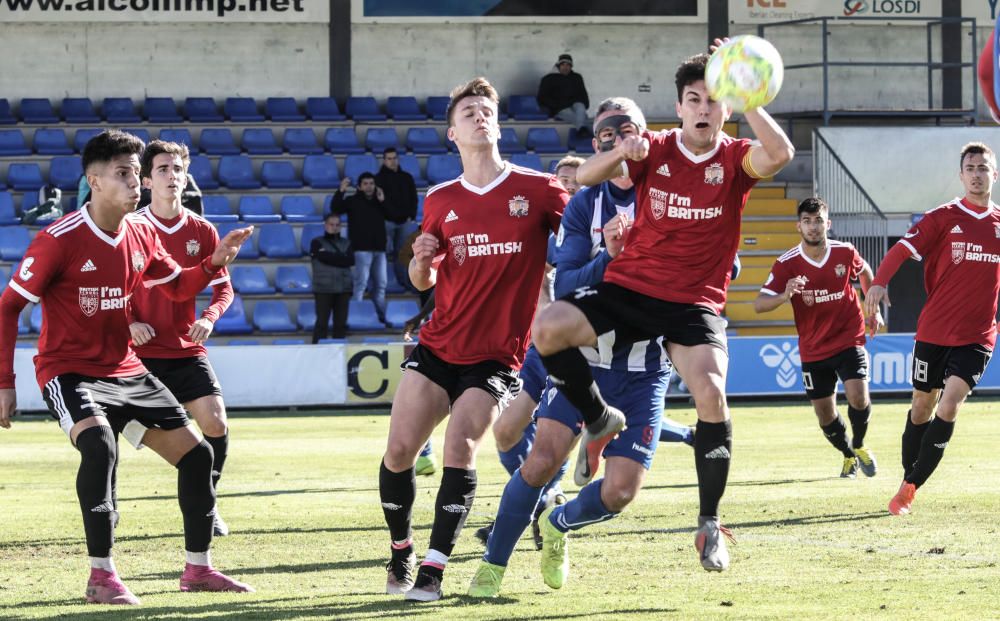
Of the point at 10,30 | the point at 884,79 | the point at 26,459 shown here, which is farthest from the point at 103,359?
the point at 884,79

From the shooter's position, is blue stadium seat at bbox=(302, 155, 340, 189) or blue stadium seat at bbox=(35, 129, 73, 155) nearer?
blue stadium seat at bbox=(35, 129, 73, 155)

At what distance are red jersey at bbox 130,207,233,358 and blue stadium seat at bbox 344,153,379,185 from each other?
16.2 meters

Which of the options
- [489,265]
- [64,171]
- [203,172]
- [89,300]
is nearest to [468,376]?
[489,265]

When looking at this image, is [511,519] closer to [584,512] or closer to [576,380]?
[584,512]

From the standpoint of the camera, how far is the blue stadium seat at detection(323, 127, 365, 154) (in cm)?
2597

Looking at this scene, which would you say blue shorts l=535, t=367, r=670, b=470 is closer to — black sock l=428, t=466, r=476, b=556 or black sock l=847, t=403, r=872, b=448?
black sock l=428, t=466, r=476, b=556

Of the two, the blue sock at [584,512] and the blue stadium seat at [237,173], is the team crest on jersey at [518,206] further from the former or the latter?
the blue stadium seat at [237,173]

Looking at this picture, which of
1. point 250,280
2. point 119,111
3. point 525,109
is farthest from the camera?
point 525,109

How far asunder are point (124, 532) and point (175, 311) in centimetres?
152

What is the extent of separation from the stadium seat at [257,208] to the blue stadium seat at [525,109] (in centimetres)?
505

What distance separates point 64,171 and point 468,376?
19.3 meters

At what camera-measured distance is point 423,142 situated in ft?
85.9

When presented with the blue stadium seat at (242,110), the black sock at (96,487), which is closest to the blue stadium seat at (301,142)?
the blue stadium seat at (242,110)

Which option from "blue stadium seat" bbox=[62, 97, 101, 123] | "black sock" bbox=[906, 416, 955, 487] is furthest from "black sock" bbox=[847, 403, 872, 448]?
"blue stadium seat" bbox=[62, 97, 101, 123]
